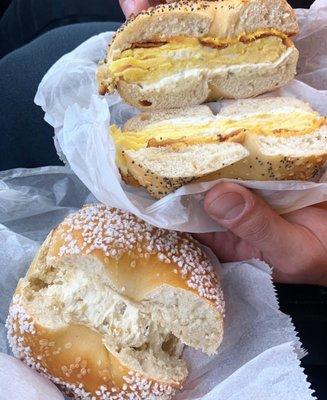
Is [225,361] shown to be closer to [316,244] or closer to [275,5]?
[316,244]

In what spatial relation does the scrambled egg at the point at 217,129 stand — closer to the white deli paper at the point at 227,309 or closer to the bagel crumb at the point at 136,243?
the bagel crumb at the point at 136,243

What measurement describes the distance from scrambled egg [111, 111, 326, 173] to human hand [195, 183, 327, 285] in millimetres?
108

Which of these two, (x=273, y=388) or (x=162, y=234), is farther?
(x=162, y=234)

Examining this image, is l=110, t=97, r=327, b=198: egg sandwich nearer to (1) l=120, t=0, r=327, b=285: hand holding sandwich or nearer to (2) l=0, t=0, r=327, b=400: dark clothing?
(1) l=120, t=0, r=327, b=285: hand holding sandwich

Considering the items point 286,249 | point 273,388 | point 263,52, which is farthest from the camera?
point 263,52

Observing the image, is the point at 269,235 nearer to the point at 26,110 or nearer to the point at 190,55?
the point at 190,55

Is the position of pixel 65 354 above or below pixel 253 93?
below

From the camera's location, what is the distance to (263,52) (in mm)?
1286

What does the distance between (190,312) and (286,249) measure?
0.67 ft

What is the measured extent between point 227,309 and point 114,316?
0.78 feet

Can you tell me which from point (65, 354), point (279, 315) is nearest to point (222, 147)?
point (279, 315)

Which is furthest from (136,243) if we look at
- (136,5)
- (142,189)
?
(136,5)

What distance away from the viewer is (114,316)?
1122 mm

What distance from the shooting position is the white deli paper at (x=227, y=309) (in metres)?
1.06
